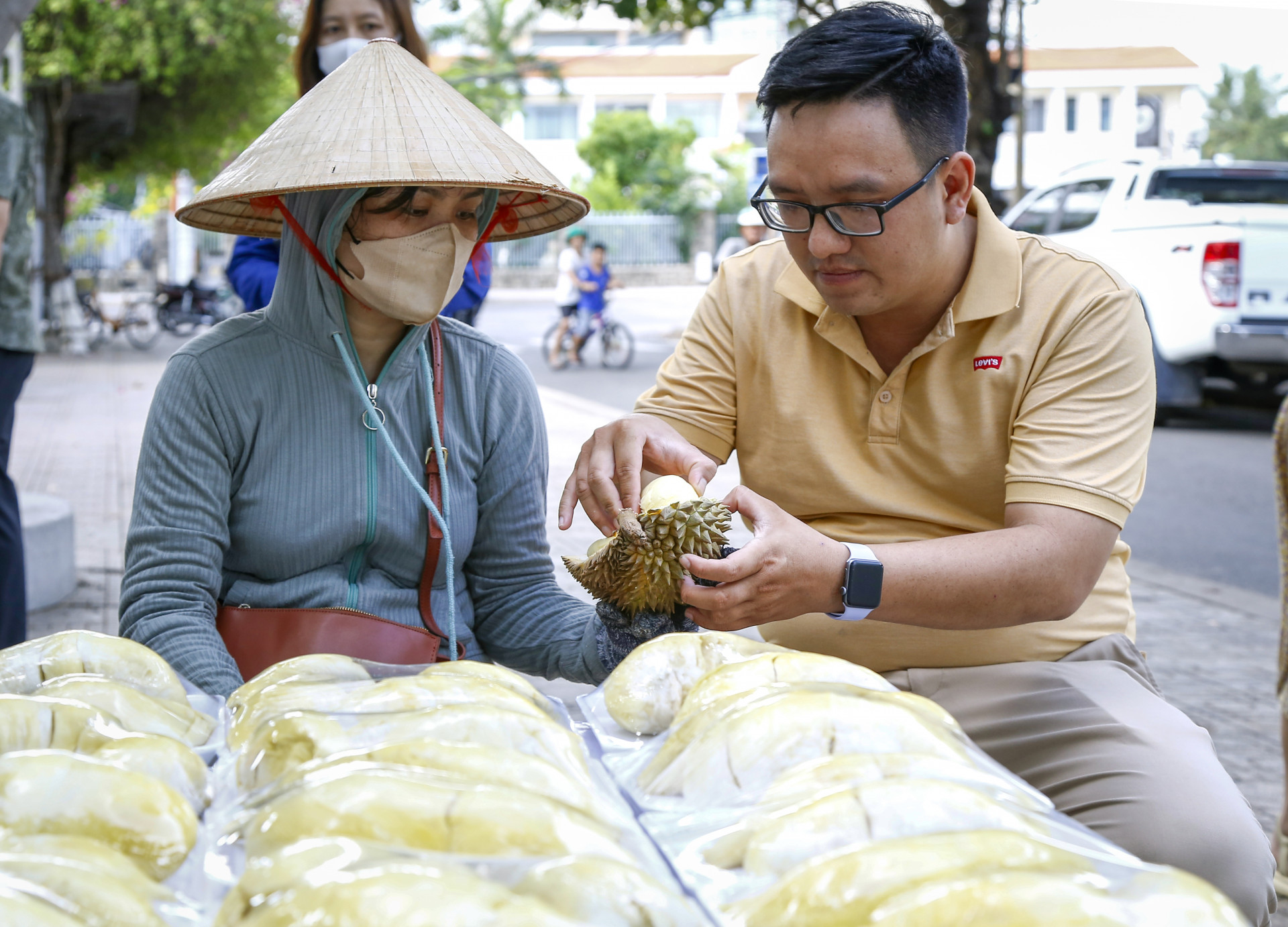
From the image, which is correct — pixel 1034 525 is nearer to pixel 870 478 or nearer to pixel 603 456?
pixel 870 478

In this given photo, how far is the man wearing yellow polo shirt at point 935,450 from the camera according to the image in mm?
1639

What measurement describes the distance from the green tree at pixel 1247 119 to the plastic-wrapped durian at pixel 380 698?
59603 millimetres

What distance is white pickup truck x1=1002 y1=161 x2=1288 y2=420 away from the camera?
342 inches

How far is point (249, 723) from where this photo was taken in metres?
1.18

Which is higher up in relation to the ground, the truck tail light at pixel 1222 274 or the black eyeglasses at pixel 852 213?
the black eyeglasses at pixel 852 213

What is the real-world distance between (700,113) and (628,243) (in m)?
17.4

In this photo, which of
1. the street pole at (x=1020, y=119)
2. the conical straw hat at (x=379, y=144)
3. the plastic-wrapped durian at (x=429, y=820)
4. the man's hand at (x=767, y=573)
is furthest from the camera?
the street pole at (x=1020, y=119)

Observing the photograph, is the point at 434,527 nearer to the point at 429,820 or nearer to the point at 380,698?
the point at 380,698

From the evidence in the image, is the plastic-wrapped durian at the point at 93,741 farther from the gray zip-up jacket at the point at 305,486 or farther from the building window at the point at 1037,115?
the building window at the point at 1037,115

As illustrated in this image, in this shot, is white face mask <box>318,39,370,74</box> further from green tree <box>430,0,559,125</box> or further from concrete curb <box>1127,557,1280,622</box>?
green tree <box>430,0,559,125</box>

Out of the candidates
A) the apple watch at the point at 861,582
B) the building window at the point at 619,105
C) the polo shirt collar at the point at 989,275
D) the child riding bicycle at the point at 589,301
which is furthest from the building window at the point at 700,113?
the apple watch at the point at 861,582

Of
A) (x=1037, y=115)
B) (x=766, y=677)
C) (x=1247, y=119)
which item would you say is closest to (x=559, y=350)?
(x=766, y=677)

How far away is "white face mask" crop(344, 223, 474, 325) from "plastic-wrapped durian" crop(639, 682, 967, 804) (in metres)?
1.10

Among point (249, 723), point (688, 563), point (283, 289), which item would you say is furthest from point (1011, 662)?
point (283, 289)
